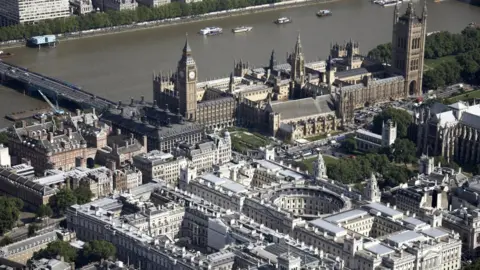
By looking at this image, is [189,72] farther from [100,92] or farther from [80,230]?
[80,230]

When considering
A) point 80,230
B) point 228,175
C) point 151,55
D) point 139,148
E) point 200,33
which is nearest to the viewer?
point 80,230

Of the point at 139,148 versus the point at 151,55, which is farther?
the point at 151,55

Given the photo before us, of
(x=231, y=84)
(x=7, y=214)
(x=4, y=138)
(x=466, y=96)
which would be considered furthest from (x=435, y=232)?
(x=466, y=96)

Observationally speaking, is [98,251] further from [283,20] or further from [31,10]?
[283,20]

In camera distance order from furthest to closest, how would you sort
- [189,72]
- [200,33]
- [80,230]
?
[200,33] → [189,72] → [80,230]

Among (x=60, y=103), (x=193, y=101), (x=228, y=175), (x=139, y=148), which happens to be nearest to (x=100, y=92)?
(x=60, y=103)

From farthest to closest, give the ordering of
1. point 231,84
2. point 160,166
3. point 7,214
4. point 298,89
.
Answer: point 298,89
point 231,84
point 160,166
point 7,214

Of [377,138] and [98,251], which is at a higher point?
[377,138]
